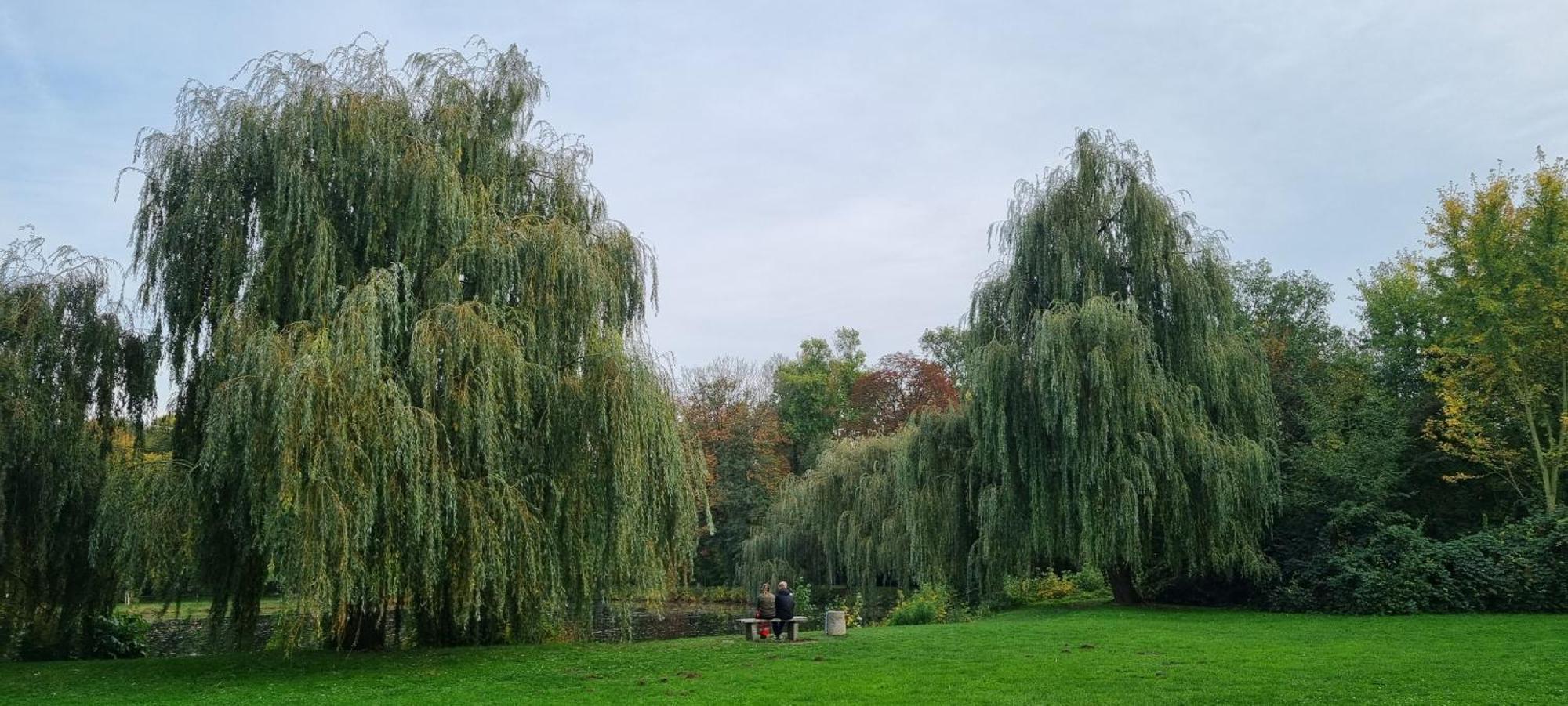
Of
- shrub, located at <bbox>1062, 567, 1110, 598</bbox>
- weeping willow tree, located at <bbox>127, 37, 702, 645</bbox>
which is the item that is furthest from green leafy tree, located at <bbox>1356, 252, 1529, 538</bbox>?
weeping willow tree, located at <bbox>127, 37, 702, 645</bbox>

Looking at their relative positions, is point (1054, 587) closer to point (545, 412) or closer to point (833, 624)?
point (833, 624)

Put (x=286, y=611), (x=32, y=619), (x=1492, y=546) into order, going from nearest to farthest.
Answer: (x=286, y=611) < (x=32, y=619) < (x=1492, y=546)

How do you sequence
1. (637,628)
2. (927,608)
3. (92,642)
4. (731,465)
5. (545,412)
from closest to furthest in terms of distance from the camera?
1. (545,412)
2. (92,642)
3. (927,608)
4. (637,628)
5. (731,465)

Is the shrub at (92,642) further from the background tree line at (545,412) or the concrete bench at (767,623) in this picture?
the concrete bench at (767,623)

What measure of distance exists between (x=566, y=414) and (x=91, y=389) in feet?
24.9

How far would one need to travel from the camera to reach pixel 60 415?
1512 centimetres

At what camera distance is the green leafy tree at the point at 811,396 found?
54.8 m

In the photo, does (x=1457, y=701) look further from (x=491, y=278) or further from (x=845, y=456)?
(x=845, y=456)

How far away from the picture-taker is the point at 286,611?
11219 mm

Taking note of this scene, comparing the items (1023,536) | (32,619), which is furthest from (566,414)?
(1023,536)

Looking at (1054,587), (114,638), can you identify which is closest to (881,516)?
(1054,587)

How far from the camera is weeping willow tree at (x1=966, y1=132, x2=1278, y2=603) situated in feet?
66.8

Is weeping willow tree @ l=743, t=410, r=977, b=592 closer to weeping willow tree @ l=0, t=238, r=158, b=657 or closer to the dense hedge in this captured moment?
the dense hedge

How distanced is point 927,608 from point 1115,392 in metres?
5.93
